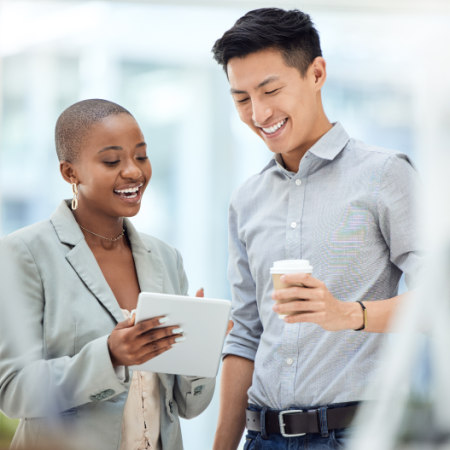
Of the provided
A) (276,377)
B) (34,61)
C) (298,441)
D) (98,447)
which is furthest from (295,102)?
(34,61)

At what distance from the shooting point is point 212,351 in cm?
148

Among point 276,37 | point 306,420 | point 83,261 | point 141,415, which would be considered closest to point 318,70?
point 276,37

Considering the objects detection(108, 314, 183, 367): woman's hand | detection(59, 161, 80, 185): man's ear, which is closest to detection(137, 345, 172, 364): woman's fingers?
detection(108, 314, 183, 367): woman's hand

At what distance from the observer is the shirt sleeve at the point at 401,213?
1463mm

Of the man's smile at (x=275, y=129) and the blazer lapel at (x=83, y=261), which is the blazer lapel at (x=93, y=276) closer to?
the blazer lapel at (x=83, y=261)

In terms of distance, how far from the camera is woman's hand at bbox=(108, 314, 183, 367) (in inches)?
52.5

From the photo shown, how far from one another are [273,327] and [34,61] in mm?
2854

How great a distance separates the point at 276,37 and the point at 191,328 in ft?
2.99

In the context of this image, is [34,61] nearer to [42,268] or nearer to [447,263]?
[42,268]

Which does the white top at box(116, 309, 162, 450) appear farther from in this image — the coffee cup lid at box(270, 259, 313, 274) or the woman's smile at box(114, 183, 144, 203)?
the coffee cup lid at box(270, 259, 313, 274)

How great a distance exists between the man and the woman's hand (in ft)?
0.98

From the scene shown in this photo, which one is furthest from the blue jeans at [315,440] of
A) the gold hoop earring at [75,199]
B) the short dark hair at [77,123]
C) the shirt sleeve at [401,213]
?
the short dark hair at [77,123]

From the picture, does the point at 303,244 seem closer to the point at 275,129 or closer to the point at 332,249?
the point at 332,249

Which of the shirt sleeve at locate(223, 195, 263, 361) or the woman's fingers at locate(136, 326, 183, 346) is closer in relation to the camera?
the woman's fingers at locate(136, 326, 183, 346)
